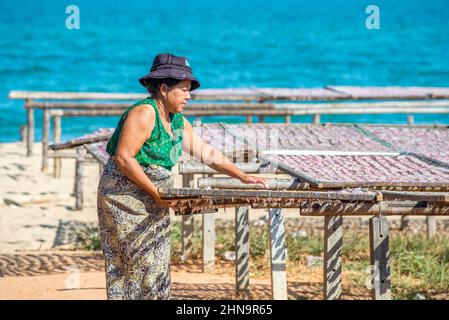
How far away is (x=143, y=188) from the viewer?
19.2 feet

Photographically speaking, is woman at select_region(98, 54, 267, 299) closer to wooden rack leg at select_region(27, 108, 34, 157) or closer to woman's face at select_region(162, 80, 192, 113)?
woman's face at select_region(162, 80, 192, 113)

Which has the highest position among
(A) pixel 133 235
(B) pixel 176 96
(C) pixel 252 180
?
(B) pixel 176 96

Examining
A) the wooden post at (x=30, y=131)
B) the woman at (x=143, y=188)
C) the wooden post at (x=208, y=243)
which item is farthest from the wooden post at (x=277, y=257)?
the wooden post at (x=30, y=131)

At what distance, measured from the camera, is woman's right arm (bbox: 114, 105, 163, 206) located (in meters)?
5.80

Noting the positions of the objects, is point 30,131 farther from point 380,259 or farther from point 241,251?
point 380,259

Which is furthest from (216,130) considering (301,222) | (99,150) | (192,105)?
(192,105)

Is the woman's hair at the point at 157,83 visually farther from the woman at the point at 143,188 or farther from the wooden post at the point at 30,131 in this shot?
the wooden post at the point at 30,131

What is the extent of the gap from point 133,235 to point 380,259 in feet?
4.82

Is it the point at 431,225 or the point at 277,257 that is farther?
the point at 431,225

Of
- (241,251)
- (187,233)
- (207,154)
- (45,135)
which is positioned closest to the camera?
(207,154)

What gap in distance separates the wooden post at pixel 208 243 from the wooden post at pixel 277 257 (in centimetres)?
197

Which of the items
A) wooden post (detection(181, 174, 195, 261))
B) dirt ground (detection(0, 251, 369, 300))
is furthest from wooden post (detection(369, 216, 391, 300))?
wooden post (detection(181, 174, 195, 261))

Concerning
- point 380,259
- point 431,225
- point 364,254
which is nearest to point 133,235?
point 380,259

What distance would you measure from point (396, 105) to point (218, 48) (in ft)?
113
